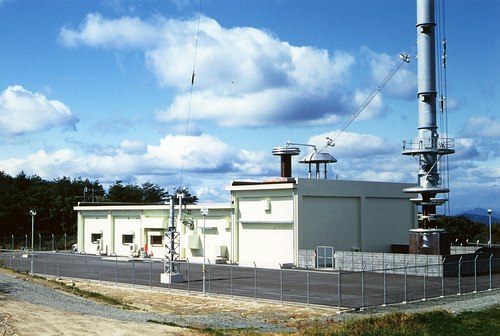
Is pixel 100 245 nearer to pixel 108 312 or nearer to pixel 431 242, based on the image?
pixel 431 242

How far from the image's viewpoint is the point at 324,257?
50.0 metres

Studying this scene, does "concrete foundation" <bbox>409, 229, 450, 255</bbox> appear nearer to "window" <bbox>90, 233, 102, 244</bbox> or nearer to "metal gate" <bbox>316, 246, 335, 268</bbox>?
"metal gate" <bbox>316, 246, 335, 268</bbox>

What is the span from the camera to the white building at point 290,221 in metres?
54.0

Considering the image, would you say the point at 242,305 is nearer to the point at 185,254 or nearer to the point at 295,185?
the point at 295,185

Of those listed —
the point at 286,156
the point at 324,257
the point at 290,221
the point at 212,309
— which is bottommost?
the point at 212,309

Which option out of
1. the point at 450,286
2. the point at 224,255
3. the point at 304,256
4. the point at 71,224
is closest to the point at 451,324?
the point at 450,286

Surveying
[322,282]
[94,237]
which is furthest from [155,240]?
[322,282]

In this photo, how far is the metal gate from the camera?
49.7 meters

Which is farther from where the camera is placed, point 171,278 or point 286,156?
point 286,156

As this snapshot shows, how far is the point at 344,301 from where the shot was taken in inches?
1271

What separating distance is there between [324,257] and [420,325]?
25.6 meters

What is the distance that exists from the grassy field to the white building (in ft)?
85.1

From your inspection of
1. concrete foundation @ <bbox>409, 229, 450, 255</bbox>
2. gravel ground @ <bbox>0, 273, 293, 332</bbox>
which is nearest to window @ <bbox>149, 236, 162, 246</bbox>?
concrete foundation @ <bbox>409, 229, 450, 255</bbox>

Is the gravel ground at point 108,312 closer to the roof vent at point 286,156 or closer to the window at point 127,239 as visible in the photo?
the roof vent at point 286,156
